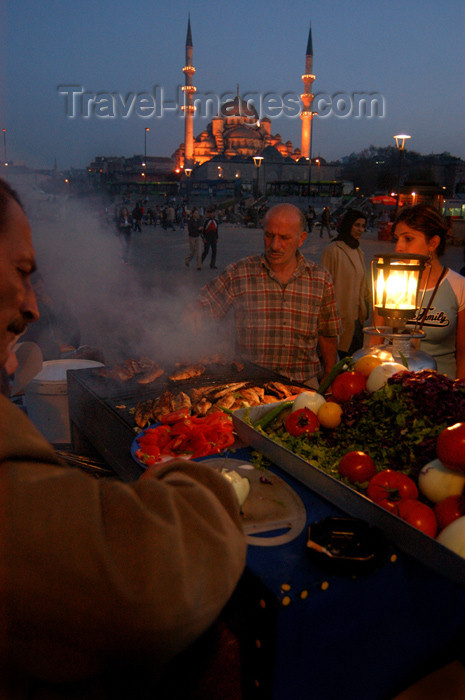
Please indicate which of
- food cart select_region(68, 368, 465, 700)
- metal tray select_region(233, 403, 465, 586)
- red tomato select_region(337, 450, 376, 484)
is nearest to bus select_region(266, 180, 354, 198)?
metal tray select_region(233, 403, 465, 586)

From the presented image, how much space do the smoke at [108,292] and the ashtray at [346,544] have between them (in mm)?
2720

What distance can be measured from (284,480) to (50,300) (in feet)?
17.2

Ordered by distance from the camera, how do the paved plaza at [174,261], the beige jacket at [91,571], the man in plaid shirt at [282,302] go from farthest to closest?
the paved plaza at [174,261], the man in plaid shirt at [282,302], the beige jacket at [91,571]

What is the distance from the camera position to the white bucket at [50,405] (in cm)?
413

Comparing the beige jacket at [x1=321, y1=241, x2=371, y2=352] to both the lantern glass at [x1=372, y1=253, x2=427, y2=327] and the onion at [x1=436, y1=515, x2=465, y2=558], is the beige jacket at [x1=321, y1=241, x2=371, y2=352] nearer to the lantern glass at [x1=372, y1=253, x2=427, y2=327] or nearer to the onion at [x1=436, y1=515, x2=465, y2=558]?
the lantern glass at [x1=372, y1=253, x2=427, y2=327]

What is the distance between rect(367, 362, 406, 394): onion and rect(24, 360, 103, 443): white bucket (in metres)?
2.68

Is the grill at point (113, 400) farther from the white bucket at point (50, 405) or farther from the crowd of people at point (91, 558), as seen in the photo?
the crowd of people at point (91, 558)

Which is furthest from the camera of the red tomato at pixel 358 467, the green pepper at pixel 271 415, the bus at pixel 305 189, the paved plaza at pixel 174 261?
the bus at pixel 305 189

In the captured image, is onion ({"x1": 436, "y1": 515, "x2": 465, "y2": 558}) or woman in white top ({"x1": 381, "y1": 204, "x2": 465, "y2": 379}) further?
woman in white top ({"x1": 381, "y1": 204, "x2": 465, "y2": 379})

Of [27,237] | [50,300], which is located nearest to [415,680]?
[27,237]

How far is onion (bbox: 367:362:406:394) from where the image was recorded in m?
2.30

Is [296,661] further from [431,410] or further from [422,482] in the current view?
[431,410]

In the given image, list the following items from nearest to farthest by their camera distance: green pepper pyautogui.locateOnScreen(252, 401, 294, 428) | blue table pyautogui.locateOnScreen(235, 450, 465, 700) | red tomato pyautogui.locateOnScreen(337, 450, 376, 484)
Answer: blue table pyautogui.locateOnScreen(235, 450, 465, 700) < red tomato pyautogui.locateOnScreen(337, 450, 376, 484) < green pepper pyautogui.locateOnScreen(252, 401, 294, 428)

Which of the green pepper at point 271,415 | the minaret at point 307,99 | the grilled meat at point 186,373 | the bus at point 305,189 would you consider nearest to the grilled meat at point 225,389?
the grilled meat at point 186,373
